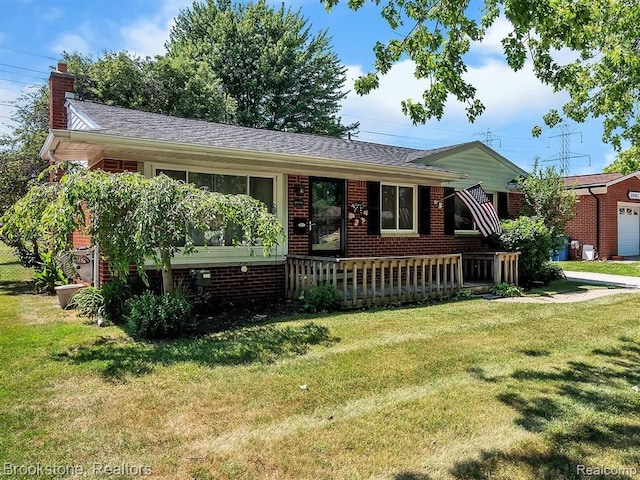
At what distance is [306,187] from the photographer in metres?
9.80

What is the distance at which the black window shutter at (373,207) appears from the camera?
1080cm

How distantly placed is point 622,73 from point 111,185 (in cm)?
787

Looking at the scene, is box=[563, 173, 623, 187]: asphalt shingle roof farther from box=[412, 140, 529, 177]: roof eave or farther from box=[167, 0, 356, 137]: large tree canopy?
box=[167, 0, 356, 137]: large tree canopy

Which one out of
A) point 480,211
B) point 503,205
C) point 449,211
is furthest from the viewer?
point 503,205

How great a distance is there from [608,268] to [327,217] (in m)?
11.1

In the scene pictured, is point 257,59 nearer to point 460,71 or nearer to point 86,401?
point 460,71

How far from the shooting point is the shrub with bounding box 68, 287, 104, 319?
7.28 meters

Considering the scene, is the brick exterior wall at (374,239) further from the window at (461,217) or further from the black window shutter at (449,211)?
the window at (461,217)

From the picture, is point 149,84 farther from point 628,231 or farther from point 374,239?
point 628,231

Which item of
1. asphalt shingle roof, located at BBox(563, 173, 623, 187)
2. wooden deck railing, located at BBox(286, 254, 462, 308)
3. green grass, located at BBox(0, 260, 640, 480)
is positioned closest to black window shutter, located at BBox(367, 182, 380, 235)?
wooden deck railing, located at BBox(286, 254, 462, 308)

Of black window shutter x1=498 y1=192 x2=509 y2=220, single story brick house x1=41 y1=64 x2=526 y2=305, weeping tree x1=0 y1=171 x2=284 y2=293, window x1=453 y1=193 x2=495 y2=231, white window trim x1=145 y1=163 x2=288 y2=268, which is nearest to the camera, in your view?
weeping tree x1=0 y1=171 x2=284 y2=293

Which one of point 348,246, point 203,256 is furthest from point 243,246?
point 348,246

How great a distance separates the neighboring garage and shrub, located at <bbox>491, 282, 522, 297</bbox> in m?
10.5

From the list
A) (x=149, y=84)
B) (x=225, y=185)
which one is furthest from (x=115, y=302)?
(x=149, y=84)
